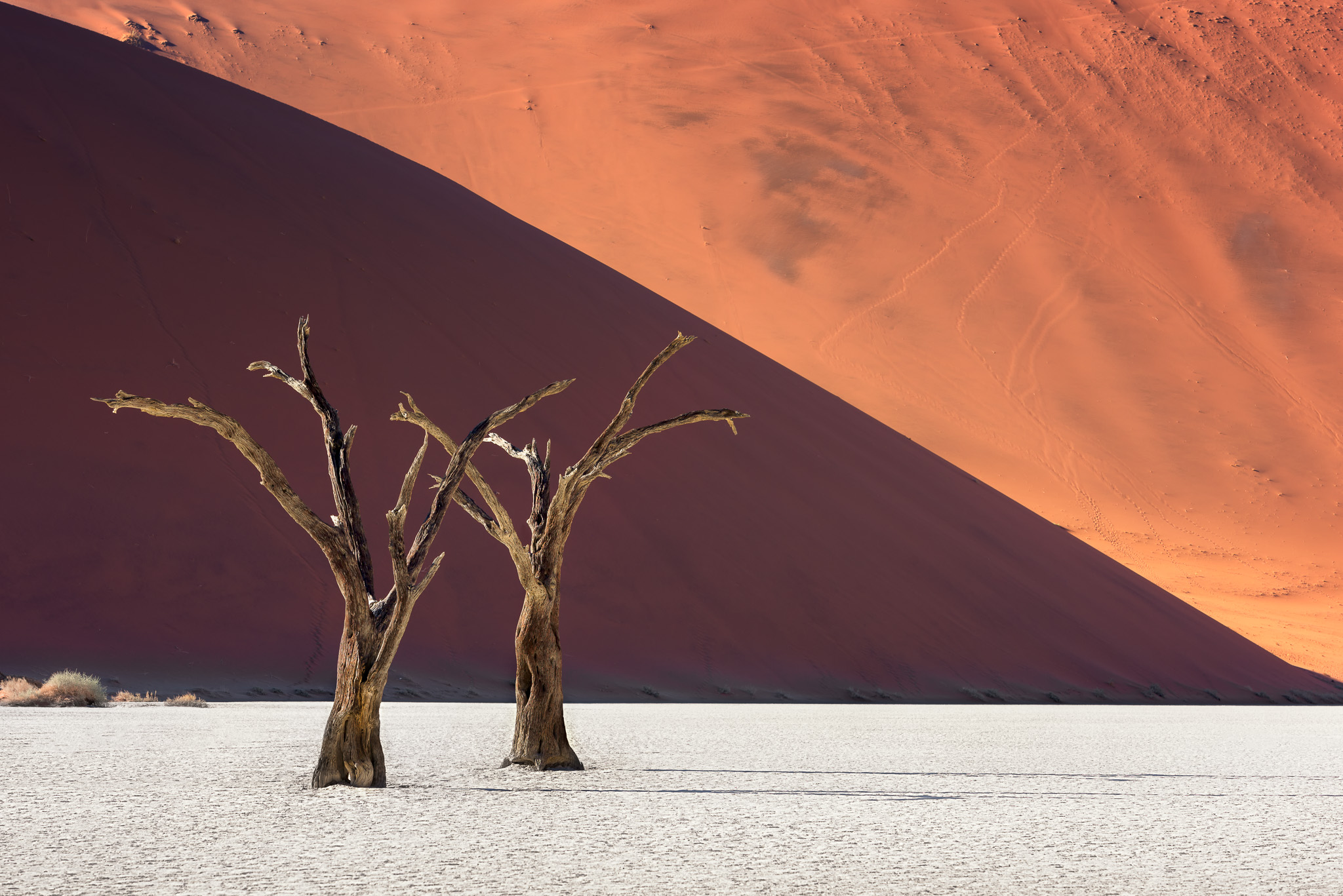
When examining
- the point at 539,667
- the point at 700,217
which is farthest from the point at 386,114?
the point at 539,667

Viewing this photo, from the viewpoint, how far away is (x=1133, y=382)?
41.8 m

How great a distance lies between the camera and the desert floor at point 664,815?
5195 mm

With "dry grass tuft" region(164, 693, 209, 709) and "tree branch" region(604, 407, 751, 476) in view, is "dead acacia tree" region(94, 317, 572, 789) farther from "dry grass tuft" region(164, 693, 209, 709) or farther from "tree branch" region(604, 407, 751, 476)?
"dry grass tuft" region(164, 693, 209, 709)

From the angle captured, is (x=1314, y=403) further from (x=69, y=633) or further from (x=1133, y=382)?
(x=69, y=633)

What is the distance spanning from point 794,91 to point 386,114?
17.6m

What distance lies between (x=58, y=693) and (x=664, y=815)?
10.1 m

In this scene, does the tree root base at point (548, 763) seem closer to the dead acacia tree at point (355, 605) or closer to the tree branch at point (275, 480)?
the dead acacia tree at point (355, 605)

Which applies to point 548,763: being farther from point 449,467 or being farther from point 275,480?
point 275,480

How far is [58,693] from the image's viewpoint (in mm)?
14516

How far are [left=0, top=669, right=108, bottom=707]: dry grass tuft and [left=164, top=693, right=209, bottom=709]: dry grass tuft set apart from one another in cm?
70

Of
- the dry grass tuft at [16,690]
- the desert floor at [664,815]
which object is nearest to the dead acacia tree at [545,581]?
the desert floor at [664,815]

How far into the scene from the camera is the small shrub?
570 inches

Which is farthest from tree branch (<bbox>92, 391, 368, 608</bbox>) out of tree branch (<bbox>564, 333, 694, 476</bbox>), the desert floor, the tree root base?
the tree root base

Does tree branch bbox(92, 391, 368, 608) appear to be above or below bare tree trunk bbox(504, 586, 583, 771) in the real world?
above
